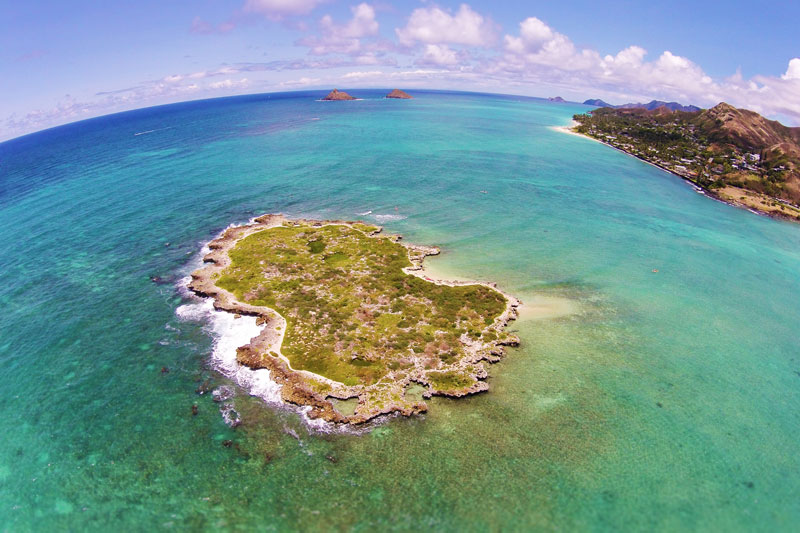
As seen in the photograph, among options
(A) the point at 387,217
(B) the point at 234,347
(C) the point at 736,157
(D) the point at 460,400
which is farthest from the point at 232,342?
(C) the point at 736,157

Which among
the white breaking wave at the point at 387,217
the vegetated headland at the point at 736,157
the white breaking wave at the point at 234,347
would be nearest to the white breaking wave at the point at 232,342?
the white breaking wave at the point at 234,347

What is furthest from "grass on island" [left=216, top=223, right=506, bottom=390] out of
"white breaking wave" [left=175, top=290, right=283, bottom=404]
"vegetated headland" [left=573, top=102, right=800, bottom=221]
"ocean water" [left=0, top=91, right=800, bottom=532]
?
"vegetated headland" [left=573, top=102, right=800, bottom=221]

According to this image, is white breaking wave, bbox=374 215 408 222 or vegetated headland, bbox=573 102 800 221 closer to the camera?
white breaking wave, bbox=374 215 408 222

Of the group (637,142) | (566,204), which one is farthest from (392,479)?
(637,142)

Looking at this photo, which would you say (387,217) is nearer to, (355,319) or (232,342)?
(355,319)

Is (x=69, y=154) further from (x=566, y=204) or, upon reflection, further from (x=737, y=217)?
(x=737, y=217)

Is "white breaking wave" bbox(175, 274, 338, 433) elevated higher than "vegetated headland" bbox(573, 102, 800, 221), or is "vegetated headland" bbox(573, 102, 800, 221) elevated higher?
"vegetated headland" bbox(573, 102, 800, 221)

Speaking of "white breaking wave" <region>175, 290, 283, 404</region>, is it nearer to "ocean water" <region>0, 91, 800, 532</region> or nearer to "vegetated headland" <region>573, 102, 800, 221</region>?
"ocean water" <region>0, 91, 800, 532</region>
